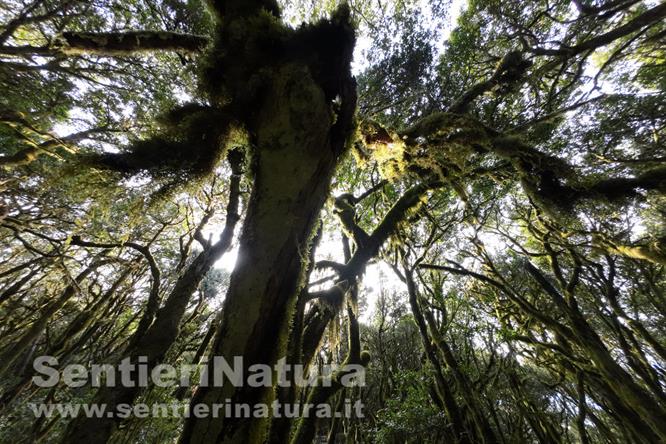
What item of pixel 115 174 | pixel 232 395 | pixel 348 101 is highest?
pixel 348 101

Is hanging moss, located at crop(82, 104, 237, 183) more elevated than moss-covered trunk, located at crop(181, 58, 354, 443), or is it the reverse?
hanging moss, located at crop(82, 104, 237, 183)

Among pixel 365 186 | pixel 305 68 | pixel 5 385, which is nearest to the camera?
pixel 305 68

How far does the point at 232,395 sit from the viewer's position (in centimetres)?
127

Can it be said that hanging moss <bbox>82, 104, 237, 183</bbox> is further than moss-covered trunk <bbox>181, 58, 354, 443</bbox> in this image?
Yes

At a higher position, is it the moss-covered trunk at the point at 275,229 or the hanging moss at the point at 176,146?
the hanging moss at the point at 176,146

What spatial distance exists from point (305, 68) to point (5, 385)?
1819cm

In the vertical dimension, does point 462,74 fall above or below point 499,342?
above

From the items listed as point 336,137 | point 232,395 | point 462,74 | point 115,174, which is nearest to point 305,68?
point 336,137

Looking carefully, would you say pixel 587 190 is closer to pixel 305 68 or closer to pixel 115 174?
pixel 305 68

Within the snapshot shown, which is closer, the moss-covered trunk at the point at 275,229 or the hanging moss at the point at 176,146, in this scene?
the moss-covered trunk at the point at 275,229

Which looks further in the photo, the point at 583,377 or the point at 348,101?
the point at 583,377

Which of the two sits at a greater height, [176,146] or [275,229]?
[176,146]

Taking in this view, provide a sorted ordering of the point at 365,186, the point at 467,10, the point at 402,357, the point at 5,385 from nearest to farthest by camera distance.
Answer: the point at 467,10
the point at 365,186
the point at 5,385
the point at 402,357

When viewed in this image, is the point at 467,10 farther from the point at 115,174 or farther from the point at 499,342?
the point at 499,342
